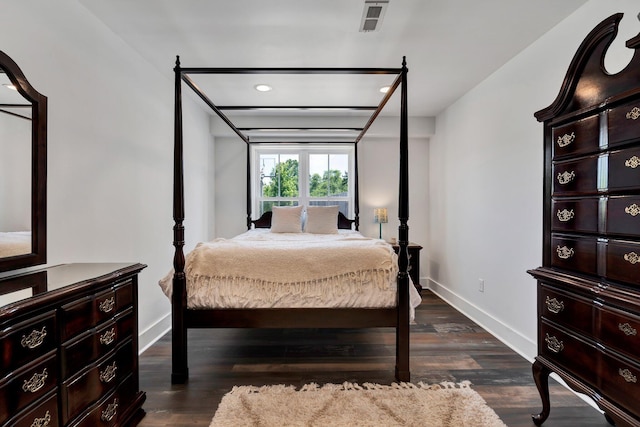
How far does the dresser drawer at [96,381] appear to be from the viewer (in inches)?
50.2

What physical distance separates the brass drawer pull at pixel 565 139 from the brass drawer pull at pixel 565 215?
0.32 metres

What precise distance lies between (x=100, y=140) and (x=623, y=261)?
293cm

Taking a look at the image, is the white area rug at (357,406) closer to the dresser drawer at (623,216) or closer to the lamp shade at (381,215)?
the dresser drawer at (623,216)

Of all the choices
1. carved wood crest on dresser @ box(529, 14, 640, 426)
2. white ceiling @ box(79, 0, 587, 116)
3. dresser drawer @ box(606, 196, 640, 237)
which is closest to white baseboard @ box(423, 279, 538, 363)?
carved wood crest on dresser @ box(529, 14, 640, 426)

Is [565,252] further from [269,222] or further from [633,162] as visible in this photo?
[269,222]

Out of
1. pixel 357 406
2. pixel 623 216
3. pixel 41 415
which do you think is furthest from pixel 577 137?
pixel 41 415

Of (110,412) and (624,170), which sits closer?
(624,170)

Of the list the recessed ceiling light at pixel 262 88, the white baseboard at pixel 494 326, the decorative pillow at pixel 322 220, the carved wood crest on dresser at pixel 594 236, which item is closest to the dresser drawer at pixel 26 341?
the carved wood crest on dresser at pixel 594 236

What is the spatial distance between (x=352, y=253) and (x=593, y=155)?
1354 millimetres

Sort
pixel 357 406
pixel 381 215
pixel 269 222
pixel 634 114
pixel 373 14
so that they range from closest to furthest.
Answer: pixel 634 114
pixel 357 406
pixel 373 14
pixel 381 215
pixel 269 222

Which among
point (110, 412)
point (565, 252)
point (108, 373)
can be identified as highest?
point (565, 252)

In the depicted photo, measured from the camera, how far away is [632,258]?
120 cm

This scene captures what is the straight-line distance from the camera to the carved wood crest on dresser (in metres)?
1.20

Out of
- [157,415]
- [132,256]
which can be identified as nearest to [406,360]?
[157,415]
